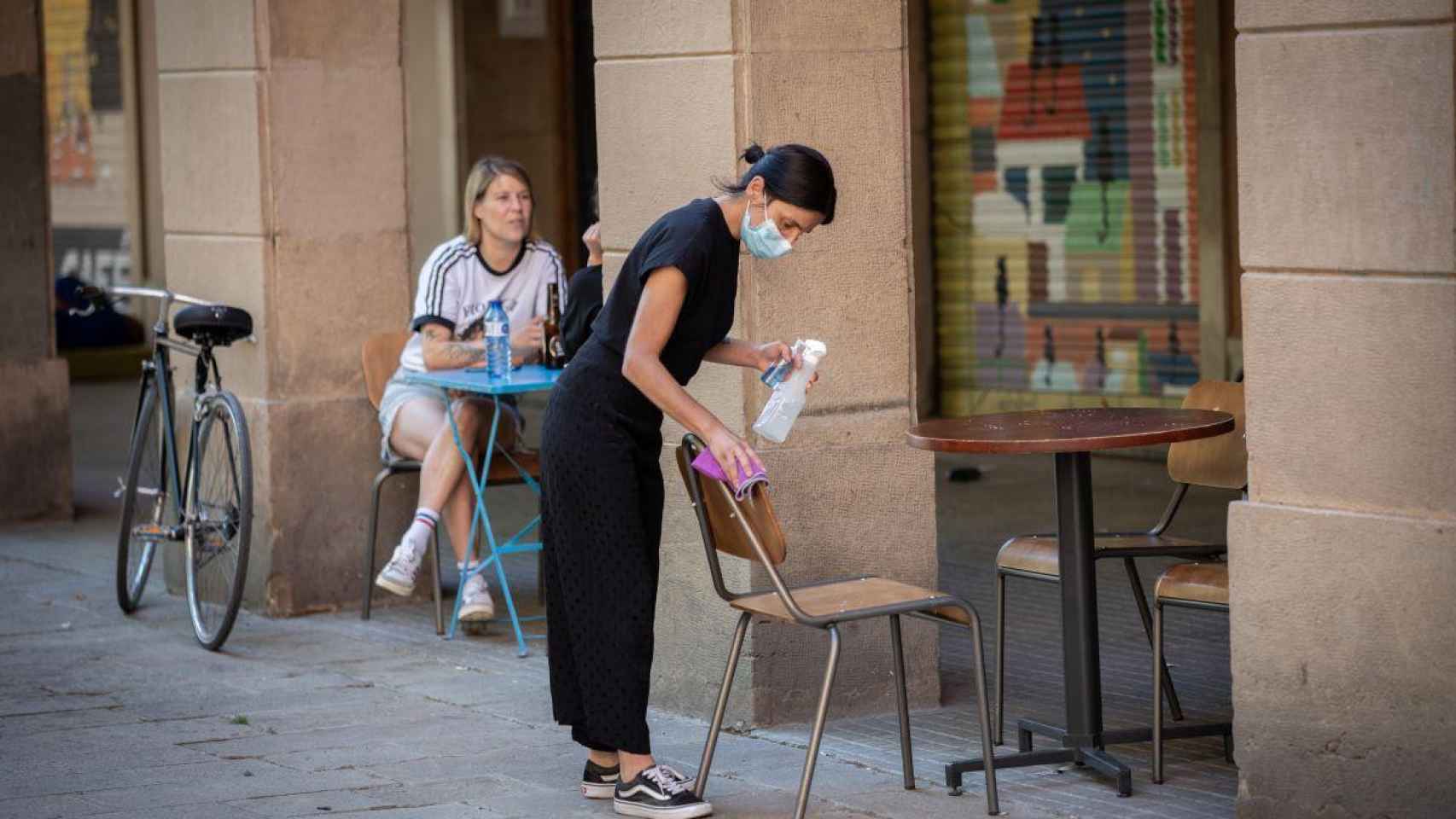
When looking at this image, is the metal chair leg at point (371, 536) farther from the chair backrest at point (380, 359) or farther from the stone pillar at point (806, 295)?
the stone pillar at point (806, 295)

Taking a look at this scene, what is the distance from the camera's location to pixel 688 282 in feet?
17.2

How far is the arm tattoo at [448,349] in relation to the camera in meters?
7.97

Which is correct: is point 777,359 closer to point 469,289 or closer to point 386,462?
point 469,289

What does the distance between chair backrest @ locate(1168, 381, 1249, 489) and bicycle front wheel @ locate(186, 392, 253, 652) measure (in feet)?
10.6

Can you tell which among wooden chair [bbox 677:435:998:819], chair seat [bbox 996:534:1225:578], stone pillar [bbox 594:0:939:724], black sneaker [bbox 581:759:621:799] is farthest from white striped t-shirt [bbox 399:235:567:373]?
wooden chair [bbox 677:435:998:819]

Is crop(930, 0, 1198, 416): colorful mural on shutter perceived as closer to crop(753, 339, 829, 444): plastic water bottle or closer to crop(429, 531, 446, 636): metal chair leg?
crop(429, 531, 446, 636): metal chair leg

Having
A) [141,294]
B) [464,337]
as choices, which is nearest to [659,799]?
[464,337]

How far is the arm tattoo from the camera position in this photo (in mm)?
7973

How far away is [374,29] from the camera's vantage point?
861 cm

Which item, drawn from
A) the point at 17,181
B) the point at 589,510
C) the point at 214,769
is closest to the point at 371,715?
the point at 214,769

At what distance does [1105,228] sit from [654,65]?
657 centimetres

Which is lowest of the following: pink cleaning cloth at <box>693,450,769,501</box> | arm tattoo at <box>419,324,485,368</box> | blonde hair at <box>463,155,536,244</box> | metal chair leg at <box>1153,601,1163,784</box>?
metal chair leg at <box>1153,601,1163,784</box>

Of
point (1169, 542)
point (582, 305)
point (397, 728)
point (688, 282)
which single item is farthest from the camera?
point (582, 305)

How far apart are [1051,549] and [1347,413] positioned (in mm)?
1346
